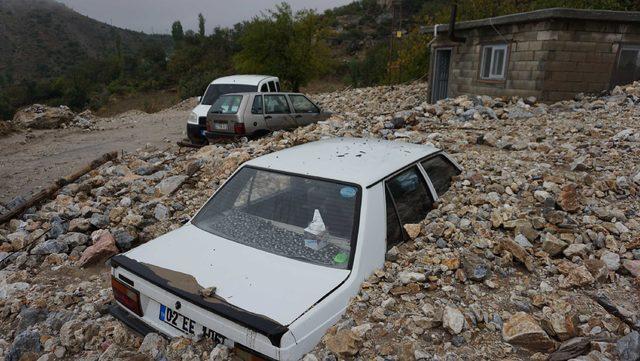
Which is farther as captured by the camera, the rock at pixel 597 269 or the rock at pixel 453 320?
the rock at pixel 597 269

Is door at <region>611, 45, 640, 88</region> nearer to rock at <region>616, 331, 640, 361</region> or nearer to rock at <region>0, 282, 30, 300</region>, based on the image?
rock at <region>616, 331, 640, 361</region>

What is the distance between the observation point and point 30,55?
6278 centimetres

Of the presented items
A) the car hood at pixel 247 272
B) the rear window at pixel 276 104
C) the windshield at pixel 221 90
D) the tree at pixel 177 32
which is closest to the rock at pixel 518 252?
the car hood at pixel 247 272

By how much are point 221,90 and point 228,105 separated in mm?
2276

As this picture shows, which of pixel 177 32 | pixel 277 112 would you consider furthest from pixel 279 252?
pixel 177 32

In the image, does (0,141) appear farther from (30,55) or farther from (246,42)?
(30,55)

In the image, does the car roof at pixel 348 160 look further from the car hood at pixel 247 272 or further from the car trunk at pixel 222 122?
the car trunk at pixel 222 122

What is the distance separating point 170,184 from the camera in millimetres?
6625

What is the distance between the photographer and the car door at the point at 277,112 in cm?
977

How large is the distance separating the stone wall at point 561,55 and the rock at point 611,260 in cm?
795

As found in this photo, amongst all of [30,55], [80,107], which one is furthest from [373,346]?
[30,55]

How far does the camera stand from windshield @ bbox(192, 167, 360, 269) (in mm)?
2699

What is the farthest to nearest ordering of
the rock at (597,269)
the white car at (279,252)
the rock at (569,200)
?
the rock at (569,200)
the rock at (597,269)
the white car at (279,252)

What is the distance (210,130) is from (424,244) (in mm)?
7256
